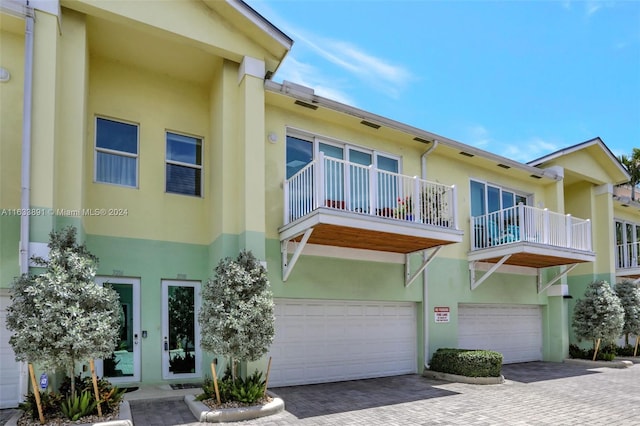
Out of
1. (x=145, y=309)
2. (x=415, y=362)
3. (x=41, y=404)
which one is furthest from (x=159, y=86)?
(x=415, y=362)

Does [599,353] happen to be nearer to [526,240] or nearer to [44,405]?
[526,240]

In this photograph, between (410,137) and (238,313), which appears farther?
(410,137)

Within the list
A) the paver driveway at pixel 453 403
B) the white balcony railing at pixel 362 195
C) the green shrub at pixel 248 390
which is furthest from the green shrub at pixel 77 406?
the white balcony railing at pixel 362 195

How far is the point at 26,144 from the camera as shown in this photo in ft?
24.9

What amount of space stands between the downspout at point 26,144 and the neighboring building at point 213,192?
1.4 inches

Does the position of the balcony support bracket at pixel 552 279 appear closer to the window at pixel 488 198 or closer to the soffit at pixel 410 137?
the window at pixel 488 198

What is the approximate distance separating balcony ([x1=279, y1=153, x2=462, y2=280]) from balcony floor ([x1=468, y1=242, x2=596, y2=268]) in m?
2.50

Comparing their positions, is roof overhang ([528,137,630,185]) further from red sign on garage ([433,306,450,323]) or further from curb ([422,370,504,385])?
curb ([422,370,504,385])

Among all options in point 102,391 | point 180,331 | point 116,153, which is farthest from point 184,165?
point 102,391

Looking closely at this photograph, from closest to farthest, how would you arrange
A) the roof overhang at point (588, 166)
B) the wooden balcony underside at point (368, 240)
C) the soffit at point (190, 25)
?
the soffit at point (190, 25) < the wooden balcony underside at point (368, 240) < the roof overhang at point (588, 166)

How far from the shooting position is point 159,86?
34.9 feet

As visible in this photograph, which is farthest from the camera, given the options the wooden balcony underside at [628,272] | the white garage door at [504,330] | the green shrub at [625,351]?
the wooden balcony underside at [628,272]

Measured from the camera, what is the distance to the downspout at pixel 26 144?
732 cm

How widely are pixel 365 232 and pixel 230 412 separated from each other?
4.46 metres
